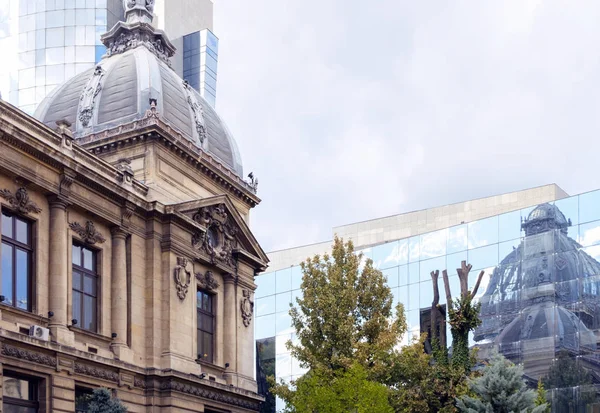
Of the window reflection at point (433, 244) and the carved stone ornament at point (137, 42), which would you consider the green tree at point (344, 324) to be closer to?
the carved stone ornament at point (137, 42)

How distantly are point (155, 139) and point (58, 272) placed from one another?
1073cm

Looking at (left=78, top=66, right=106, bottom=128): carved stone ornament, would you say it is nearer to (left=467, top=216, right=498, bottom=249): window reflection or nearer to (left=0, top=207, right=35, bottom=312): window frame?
(left=0, top=207, right=35, bottom=312): window frame

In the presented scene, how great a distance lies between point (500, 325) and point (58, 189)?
31.3m

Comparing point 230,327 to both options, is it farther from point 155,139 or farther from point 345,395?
point 155,139

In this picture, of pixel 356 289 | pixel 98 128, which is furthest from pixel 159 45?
pixel 356 289

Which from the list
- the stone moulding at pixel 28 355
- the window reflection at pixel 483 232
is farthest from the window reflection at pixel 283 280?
the stone moulding at pixel 28 355

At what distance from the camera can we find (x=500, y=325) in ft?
193

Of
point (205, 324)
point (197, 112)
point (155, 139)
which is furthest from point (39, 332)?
point (197, 112)

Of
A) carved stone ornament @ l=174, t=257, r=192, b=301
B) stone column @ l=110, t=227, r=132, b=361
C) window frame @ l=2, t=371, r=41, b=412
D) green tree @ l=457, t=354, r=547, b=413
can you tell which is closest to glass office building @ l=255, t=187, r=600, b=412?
green tree @ l=457, t=354, r=547, b=413

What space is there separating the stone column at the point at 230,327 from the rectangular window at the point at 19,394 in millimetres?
12679

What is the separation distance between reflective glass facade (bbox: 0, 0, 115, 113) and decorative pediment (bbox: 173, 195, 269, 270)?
57.5m

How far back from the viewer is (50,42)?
331 feet

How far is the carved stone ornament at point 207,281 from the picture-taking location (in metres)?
44.1

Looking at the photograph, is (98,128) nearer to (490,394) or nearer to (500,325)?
(490,394)
